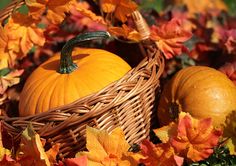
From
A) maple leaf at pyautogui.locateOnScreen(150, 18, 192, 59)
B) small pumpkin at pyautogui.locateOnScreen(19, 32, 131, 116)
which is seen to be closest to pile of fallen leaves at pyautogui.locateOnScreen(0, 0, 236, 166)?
maple leaf at pyautogui.locateOnScreen(150, 18, 192, 59)

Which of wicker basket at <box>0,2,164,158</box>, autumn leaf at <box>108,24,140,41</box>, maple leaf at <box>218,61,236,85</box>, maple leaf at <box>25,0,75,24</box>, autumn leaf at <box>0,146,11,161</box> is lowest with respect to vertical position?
autumn leaf at <box>0,146,11,161</box>

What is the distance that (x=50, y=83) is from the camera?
1.62 m

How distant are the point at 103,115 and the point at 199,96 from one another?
0.30m

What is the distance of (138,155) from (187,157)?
0.45 ft

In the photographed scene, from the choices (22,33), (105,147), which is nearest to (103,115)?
(105,147)

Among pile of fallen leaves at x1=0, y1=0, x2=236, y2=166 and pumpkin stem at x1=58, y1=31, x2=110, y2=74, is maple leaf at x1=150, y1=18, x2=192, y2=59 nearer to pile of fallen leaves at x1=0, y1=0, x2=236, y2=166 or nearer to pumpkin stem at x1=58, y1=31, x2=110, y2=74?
pile of fallen leaves at x1=0, y1=0, x2=236, y2=166

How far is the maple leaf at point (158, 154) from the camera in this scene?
138cm

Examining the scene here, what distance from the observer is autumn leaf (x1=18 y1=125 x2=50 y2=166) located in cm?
138

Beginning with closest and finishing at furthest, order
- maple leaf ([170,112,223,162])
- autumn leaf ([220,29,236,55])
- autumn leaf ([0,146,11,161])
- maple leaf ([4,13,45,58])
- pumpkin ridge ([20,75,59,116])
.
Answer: maple leaf ([170,112,223,162]), autumn leaf ([0,146,11,161]), pumpkin ridge ([20,75,59,116]), maple leaf ([4,13,45,58]), autumn leaf ([220,29,236,55])

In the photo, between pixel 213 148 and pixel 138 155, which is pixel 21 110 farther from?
pixel 213 148

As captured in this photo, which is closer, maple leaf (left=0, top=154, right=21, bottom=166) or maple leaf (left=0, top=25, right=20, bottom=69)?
maple leaf (left=0, top=154, right=21, bottom=166)

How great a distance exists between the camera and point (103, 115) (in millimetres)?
1485

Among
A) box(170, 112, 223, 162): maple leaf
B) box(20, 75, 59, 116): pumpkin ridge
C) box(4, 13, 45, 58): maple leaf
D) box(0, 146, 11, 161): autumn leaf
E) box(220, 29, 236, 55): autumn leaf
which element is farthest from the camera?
box(220, 29, 236, 55): autumn leaf

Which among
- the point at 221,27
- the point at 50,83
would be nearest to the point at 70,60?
the point at 50,83
